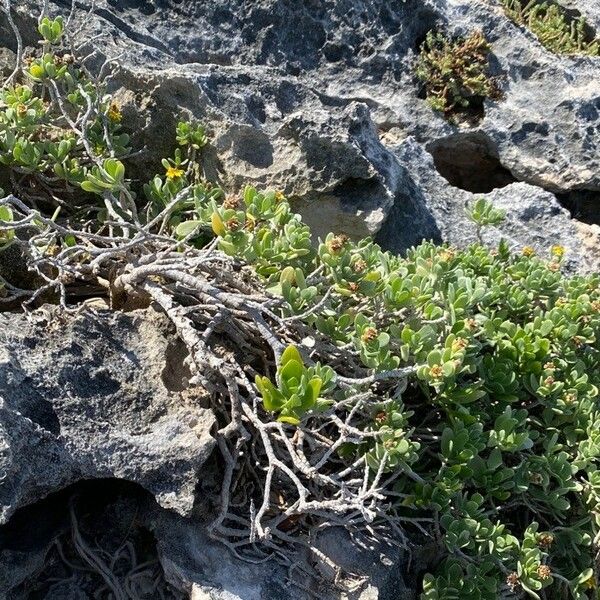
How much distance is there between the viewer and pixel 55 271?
290 centimetres

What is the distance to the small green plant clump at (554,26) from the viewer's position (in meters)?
5.56

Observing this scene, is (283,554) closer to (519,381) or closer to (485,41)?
(519,381)

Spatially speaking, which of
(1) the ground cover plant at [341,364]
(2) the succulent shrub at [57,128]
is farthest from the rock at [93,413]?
(2) the succulent shrub at [57,128]

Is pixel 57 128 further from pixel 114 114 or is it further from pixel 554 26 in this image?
pixel 554 26

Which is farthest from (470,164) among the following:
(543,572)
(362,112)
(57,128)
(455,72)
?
(543,572)

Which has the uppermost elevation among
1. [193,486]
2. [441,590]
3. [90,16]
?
[90,16]

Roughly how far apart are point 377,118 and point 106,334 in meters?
2.70

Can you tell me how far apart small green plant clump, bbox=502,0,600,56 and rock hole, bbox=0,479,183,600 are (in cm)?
468

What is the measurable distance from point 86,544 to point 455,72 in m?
3.63

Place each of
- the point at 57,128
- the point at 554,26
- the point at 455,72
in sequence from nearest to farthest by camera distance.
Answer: the point at 57,128 → the point at 455,72 → the point at 554,26

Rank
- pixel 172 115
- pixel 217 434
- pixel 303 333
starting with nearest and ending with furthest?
pixel 217 434, pixel 303 333, pixel 172 115

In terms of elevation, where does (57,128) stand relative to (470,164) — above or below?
above

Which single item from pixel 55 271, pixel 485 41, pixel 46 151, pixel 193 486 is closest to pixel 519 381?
pixel 193 486

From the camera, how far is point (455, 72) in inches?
181
